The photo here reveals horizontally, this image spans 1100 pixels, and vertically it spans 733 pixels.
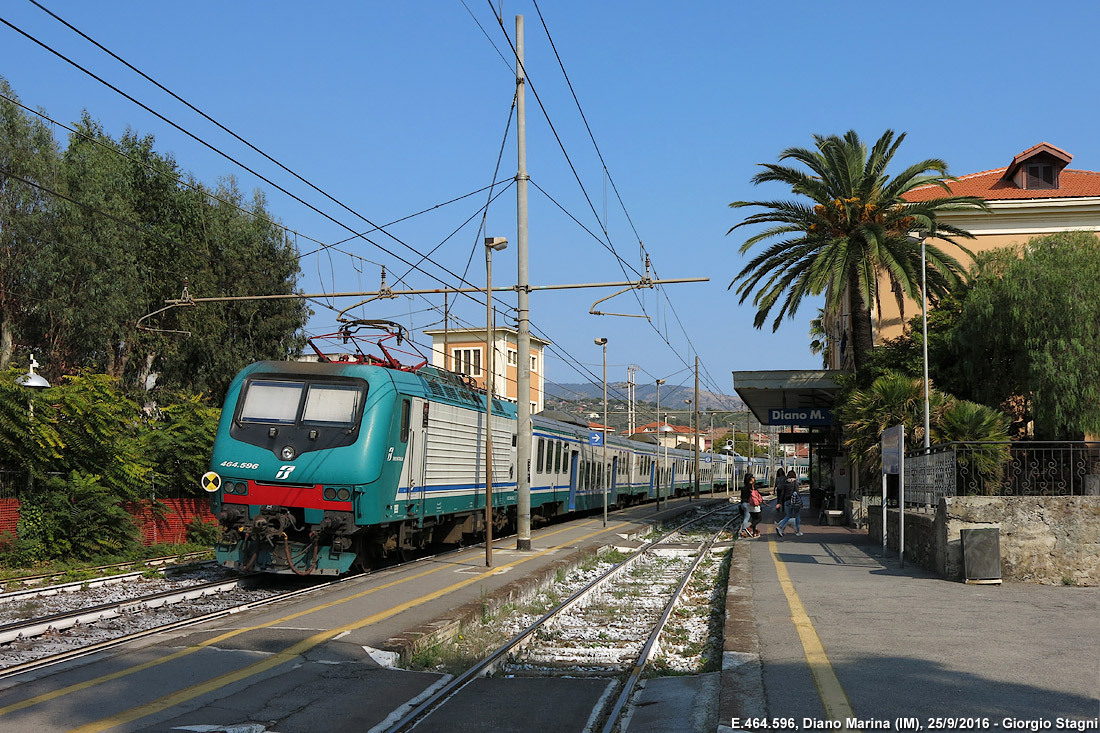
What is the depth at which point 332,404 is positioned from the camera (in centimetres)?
1466

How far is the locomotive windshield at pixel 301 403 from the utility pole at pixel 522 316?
6975 millimetres

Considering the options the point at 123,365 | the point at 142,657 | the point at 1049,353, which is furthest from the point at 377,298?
the point at 123,365

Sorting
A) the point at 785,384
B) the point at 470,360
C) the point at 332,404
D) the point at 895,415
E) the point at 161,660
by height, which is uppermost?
the point at 470,360

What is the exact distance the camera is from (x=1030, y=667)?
8.05 m

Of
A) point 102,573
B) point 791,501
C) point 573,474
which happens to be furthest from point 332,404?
point 573,474

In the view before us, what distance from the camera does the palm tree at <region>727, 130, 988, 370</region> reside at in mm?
26516

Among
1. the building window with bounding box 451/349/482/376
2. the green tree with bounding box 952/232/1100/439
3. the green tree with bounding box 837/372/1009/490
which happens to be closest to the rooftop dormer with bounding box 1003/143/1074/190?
the green tree with bounding box 952/232/1100/439

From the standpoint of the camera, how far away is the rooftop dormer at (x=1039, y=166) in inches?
1449

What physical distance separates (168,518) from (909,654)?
15399mm

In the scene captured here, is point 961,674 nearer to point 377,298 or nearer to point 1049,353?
point 377,298

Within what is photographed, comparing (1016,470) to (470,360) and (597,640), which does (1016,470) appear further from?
(470,360)

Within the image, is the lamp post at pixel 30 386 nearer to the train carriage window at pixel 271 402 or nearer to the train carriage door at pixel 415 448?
the train carriage window at pixel 271 402

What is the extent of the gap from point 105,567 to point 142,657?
8.10 metres

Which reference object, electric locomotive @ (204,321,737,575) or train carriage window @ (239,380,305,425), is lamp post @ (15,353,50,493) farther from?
train carriage window @ (239,380,305,425)
